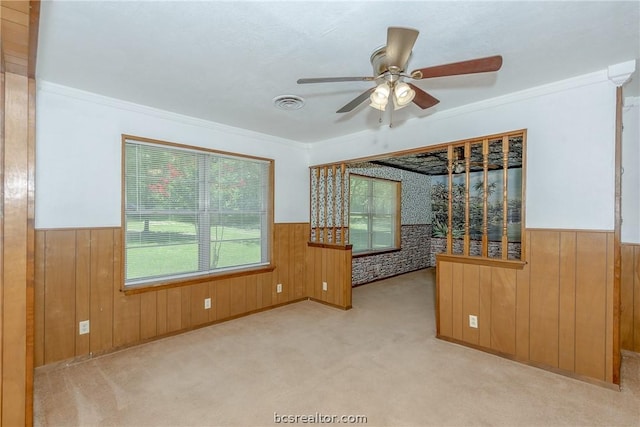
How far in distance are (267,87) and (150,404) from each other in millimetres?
2633

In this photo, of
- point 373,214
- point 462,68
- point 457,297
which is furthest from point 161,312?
point 373,214

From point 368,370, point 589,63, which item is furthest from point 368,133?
point 368,370

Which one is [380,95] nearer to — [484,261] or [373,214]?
[484,261]

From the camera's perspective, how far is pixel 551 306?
2.61 meters

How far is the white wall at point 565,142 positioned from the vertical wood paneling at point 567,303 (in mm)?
176

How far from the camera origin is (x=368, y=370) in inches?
102

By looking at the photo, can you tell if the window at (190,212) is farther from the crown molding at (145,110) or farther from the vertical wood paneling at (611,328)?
the vertical wood paneling at (611,328)

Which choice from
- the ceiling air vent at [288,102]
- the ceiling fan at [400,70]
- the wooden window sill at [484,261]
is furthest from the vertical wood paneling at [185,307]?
the wooden window sill at [484,261]

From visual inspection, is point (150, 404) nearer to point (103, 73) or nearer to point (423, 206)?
point (103, 73)

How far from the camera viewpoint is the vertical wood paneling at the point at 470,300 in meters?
3.03

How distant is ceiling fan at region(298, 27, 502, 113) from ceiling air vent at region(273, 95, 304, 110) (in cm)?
91

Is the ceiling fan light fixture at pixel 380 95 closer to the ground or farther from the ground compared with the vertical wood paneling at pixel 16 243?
farther from the ground

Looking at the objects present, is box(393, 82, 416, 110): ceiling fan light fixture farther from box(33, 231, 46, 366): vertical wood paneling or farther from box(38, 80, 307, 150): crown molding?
box(33, 231, 46, 366): vertical wood paneling

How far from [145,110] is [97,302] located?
1.98 metres
